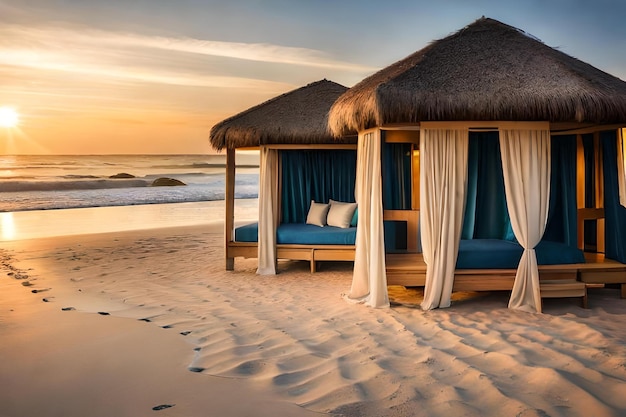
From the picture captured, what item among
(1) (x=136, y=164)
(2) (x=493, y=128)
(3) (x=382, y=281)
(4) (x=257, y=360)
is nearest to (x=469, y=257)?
(3) (x=382, y=281)

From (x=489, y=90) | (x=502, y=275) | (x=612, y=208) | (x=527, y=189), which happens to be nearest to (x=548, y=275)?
(x=502, y=275)

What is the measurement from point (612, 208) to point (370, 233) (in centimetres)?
264

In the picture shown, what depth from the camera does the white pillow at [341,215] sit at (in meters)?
7.73

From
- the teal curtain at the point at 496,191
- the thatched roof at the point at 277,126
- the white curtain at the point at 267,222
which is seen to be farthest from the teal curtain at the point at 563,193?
the white curtain at the point at 267,222

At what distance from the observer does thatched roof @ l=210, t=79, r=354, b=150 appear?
7.39 metres

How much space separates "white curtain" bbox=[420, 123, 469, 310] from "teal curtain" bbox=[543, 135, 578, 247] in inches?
65.1

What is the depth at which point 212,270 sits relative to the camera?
7664 mm

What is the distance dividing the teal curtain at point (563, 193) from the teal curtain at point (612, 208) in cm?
32

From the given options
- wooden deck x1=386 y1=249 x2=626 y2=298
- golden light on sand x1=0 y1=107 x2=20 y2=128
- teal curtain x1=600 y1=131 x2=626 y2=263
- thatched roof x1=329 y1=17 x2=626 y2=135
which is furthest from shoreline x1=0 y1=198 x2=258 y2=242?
teal curtain x1=600 y1=131 x2=626 y2=263

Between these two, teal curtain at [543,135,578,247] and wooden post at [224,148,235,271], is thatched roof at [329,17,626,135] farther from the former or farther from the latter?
wooden post at [224,148,235,271]

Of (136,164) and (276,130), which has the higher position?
(136,164)

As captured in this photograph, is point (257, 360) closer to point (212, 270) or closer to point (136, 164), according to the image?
point (212, 270)

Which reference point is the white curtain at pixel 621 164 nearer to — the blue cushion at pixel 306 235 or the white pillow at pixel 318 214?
the blue cushion at pixel 306 235

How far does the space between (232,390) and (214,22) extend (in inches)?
302
